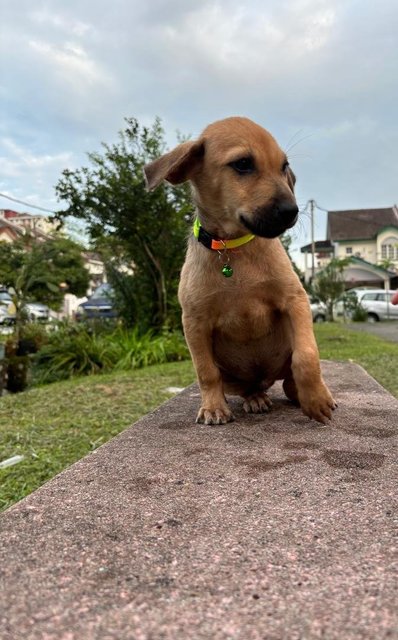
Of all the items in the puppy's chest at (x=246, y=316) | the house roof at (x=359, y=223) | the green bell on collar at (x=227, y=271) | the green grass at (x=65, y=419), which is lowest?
the green grass at (x=65, y=419)

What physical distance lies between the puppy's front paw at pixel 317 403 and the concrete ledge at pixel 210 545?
28cm

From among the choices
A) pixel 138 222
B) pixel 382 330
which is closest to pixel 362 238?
pixel 382 330

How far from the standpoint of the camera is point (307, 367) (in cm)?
233

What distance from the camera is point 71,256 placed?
145 ft

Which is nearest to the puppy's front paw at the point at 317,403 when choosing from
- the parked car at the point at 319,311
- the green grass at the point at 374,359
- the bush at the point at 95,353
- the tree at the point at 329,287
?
the green grass at the point at 374,359

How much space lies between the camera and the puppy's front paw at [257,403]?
9.59ft

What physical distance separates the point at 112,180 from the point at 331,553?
10707 millimetres

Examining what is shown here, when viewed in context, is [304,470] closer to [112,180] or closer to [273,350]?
[273,350]

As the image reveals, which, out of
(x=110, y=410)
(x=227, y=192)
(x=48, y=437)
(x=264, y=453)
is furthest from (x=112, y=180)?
(x=264, y=453)

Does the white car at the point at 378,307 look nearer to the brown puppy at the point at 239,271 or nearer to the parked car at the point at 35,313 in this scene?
the parked car at the point at 35,313

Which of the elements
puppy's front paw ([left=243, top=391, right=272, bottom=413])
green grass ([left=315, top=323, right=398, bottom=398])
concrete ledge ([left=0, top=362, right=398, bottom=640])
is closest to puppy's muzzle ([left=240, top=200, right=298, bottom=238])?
concrete ledge ([left=0, top=362, right=398, bottom=640])

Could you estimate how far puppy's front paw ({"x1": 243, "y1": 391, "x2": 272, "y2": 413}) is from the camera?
2924 millimetres

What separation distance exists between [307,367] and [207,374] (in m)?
0.55

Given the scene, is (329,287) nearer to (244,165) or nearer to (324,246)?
(244,165)
